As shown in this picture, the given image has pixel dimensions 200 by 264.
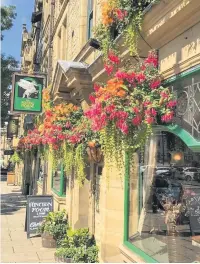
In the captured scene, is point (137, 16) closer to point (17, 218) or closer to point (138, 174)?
point (138, 174)

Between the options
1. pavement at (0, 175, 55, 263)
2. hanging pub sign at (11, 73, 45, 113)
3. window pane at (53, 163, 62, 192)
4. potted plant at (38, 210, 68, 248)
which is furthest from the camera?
hanging pub sign at (11, 73, 45, 113)

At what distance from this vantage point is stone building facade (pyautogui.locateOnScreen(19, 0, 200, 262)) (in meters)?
3.90

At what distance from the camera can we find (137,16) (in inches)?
171

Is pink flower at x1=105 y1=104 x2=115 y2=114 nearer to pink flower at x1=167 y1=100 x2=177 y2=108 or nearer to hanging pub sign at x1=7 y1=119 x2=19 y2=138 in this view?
pink flower at x1=167 y1=100 x2=177 y2=108

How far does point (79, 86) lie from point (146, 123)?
380 cm

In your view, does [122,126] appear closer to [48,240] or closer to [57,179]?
[48,240]

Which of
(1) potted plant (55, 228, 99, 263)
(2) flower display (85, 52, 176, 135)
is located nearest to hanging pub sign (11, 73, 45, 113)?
(1) potted plant (55, 228, 99, 263)

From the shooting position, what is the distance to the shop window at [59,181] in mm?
10602

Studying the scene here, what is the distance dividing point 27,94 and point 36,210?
3.97 m

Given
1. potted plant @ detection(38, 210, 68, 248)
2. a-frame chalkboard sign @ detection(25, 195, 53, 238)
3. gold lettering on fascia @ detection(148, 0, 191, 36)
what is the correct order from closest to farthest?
gold lettering on fascia @ detection(148, 0, 191, 36) → potted plant @ detection(38, 210, 68, 248) → a-frame chalkboard sign @ detection(25, 195, 53, 238)

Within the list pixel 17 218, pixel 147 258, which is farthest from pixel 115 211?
pixel 17 218

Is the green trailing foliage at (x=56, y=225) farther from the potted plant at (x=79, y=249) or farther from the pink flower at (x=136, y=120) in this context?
the pink flower at (x=136, y=120)

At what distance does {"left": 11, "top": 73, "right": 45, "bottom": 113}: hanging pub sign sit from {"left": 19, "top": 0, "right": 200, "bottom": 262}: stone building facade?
143 cm

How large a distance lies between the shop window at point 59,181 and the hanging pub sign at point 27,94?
88.1 inches
